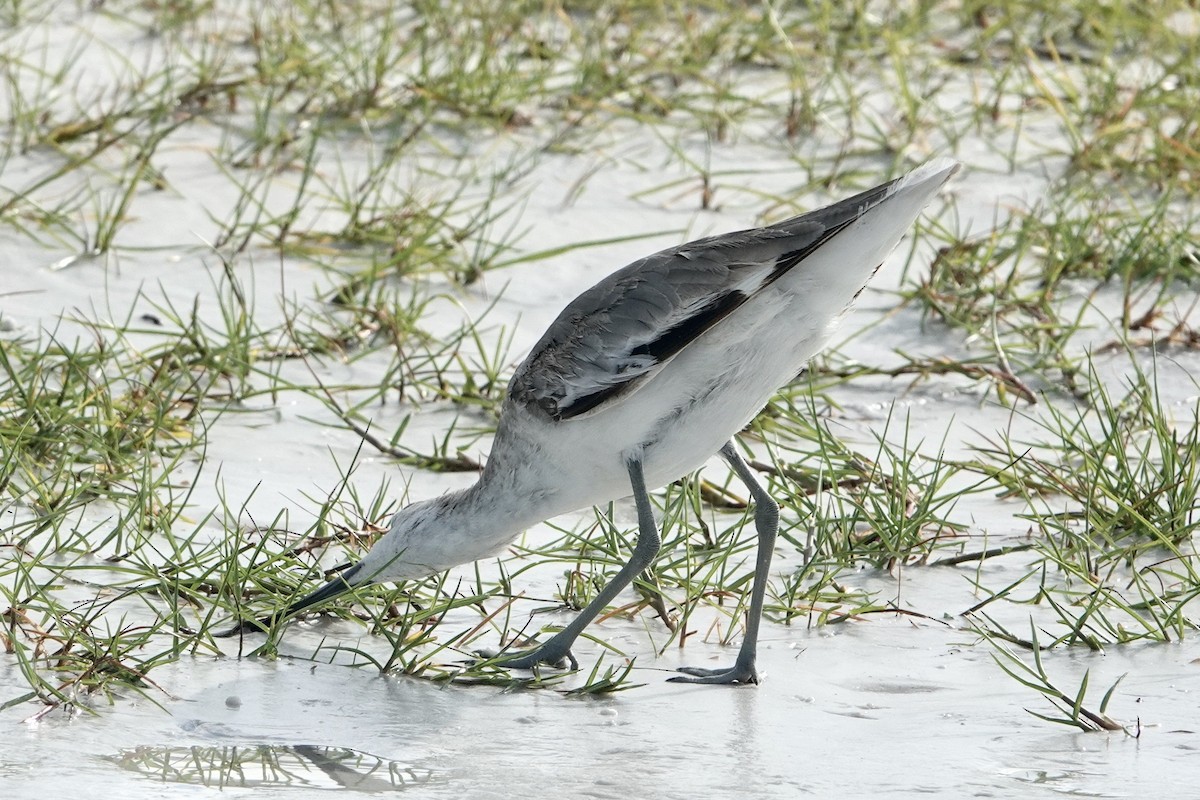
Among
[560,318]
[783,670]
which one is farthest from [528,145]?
[783,670]

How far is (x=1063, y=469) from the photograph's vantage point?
15.1ft

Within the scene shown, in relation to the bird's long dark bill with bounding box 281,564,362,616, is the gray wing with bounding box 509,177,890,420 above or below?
above

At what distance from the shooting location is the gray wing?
12.2 feet

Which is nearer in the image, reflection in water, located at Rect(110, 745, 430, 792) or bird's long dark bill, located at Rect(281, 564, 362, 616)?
reflection in water, located at Rect(110, 745, 430, 792)

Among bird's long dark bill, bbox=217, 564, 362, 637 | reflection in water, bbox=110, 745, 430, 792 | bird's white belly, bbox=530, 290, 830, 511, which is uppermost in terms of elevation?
bird's white belly, bbox=530, 290, 830, 511

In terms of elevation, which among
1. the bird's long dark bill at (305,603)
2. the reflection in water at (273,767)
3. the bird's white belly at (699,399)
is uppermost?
the bird's white belly at (699,399)

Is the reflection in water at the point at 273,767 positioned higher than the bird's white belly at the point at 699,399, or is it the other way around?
the bird's white belly at the point at 699,399

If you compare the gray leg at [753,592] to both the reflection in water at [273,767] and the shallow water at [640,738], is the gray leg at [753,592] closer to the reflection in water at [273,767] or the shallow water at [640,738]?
the shallow water at [640,738]

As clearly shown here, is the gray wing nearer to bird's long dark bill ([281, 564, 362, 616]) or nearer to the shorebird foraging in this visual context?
the shorebird foraging

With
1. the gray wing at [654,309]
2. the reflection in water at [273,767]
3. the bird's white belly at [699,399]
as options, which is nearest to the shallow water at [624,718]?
the reflection in water at [273,767]

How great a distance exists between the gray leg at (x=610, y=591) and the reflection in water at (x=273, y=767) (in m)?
0.58

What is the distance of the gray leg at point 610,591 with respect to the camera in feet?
12.3

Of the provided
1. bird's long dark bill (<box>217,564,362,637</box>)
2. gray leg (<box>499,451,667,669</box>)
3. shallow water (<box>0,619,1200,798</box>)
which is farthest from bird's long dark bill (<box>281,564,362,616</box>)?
gray leg (<box>499,451,667,669</box>)

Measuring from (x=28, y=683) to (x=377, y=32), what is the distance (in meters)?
4.50
